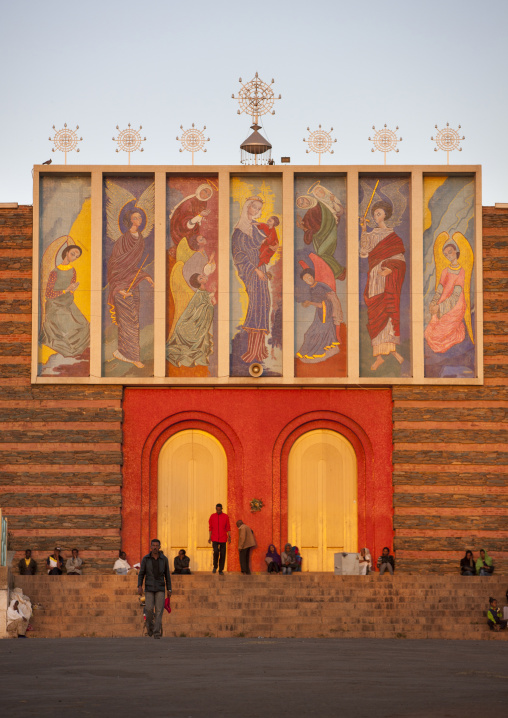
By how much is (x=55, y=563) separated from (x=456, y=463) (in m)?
9.64

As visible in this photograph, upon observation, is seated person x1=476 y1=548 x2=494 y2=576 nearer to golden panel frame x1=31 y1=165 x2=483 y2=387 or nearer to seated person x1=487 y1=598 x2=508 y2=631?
golden panel frame x1=31 y1=165 x2=483 y2=387

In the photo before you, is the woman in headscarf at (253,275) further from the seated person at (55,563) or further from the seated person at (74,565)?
the seated person at (55,563)

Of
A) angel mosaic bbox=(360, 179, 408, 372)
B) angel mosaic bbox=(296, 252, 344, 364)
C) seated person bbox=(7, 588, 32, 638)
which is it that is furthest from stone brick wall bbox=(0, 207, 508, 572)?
seated person bbox=(7, 588, 32, 638)

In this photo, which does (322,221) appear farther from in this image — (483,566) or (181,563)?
(483,566)

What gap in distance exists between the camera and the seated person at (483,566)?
90.2 feet

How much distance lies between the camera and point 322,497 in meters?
29.6

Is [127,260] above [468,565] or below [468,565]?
above

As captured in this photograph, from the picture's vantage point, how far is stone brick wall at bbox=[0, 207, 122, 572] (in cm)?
2845

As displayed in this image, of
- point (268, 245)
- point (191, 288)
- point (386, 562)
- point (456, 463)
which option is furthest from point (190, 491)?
point (456, 463)

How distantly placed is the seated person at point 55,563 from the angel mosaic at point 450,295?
33.2 ft

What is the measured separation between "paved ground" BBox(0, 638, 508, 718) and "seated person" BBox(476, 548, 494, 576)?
394 inches

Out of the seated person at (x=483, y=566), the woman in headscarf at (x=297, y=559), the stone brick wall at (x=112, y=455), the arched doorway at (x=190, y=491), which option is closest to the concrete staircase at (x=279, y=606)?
the seated person at (x=483, y=566)

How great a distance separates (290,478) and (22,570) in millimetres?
6763

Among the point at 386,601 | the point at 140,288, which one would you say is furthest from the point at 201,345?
the point at 386,601
